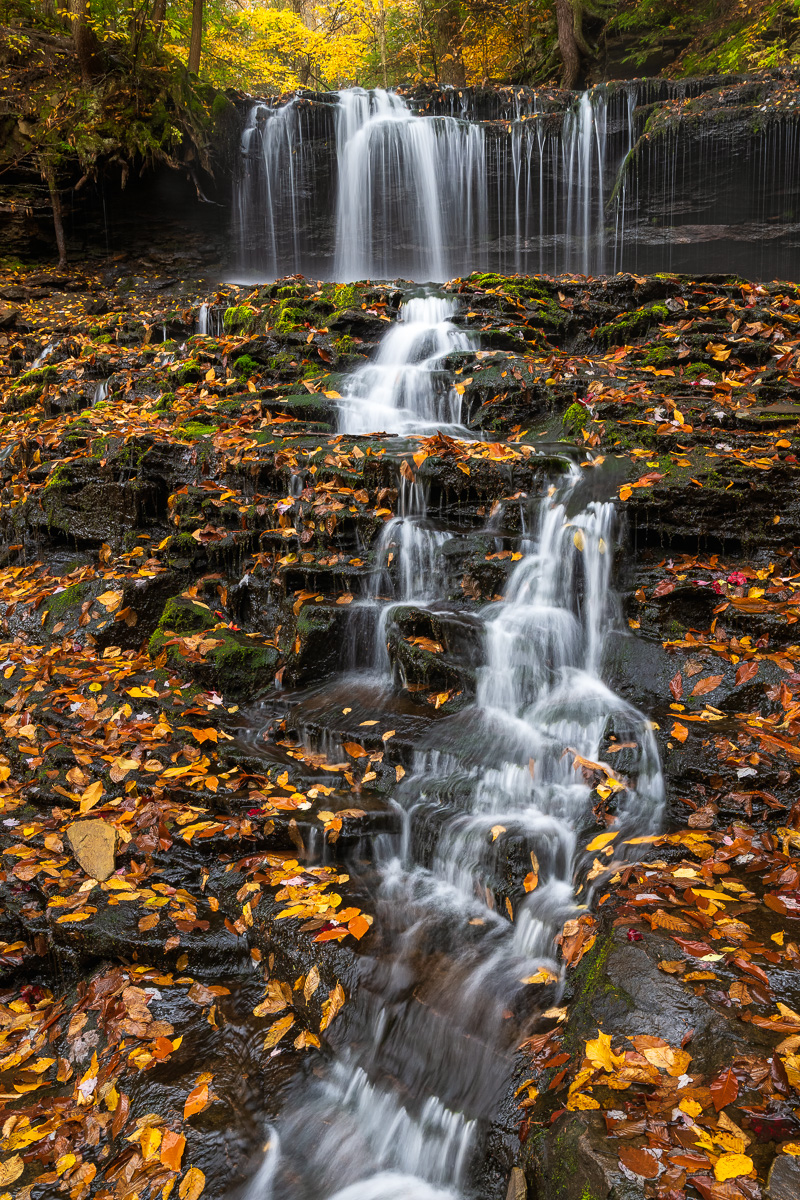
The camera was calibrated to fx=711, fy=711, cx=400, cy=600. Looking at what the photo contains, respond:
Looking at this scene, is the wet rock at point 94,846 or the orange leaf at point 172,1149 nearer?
the orange leaf at point 172,1149

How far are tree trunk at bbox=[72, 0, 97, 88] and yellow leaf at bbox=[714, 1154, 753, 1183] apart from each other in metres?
18.9

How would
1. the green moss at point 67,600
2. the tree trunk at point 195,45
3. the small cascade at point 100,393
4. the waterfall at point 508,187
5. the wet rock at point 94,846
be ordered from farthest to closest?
the tree trunk at point 195,45, the waterfall at point 508,187, the small cascade at point 100,393, the green moss at point 67,600, the wet rock at point 94,846

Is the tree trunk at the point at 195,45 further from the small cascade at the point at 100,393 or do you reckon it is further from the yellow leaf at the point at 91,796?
the yellow leaf at the point at 91,796

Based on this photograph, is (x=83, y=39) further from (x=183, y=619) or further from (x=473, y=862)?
(x=473, y=862)

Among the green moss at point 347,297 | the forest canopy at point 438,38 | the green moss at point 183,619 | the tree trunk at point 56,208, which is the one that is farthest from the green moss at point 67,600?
the forest canopy at point 438,38

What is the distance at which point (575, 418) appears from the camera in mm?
7336

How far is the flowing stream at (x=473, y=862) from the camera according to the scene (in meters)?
2.99

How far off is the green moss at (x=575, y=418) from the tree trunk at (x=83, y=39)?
13.8 metres

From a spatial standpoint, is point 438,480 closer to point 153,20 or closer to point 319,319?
point 319,319

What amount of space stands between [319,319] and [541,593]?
654 cm

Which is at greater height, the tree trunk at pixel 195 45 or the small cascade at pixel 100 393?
the tree trunk at pixel 195 45

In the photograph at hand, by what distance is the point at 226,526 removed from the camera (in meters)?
6.91

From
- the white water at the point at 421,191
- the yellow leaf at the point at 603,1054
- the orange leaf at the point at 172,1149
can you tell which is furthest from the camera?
the white water at the point at 421,191

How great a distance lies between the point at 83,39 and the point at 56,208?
125 inches
